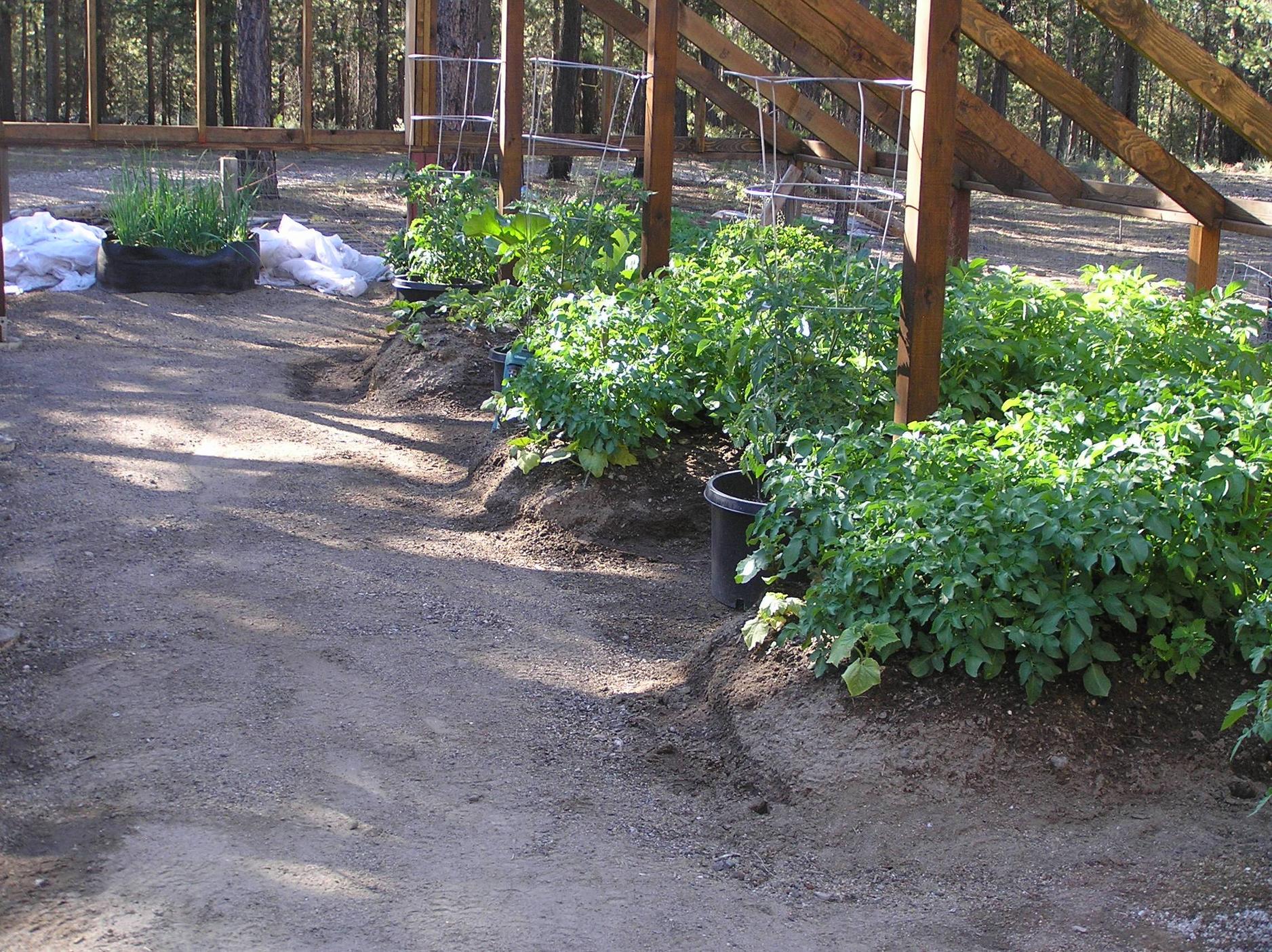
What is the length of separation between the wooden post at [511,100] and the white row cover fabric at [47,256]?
4525 millimetres

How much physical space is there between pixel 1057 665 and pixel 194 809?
242cm

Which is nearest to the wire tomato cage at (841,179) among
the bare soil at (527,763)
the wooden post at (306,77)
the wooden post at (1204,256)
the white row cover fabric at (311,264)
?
the wooden post at (1204,256)

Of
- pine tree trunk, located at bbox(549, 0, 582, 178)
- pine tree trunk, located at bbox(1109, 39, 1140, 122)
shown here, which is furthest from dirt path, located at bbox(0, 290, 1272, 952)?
pine tree trunk, located at bbox(1109, 39, 1140, 122)

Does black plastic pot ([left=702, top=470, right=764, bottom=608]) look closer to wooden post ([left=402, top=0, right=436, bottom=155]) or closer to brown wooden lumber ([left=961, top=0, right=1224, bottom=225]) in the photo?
brown wooden lumber ([left=961, top=0, right=1224, bottom=225])

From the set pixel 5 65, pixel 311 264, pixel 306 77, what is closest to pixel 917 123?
pixel 306 77

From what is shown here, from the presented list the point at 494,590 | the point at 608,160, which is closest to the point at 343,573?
the point at 494,590

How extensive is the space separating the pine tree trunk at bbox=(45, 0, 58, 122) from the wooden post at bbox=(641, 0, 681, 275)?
2765 cm

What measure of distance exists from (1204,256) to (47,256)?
934cm

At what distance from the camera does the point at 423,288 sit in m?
9.50

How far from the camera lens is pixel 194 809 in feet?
10.9

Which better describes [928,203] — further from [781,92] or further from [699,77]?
[699,77]

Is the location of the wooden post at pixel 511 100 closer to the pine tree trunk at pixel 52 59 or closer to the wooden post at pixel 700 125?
the wooden post at pixel 700 125

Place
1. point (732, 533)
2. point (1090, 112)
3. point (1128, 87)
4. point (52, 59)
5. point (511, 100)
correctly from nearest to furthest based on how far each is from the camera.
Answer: point (732, 533) < point (1090, 112) < point (511, 100) < point (1128, 87) < point (52, 59)

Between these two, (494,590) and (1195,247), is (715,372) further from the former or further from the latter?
(1195,247)
